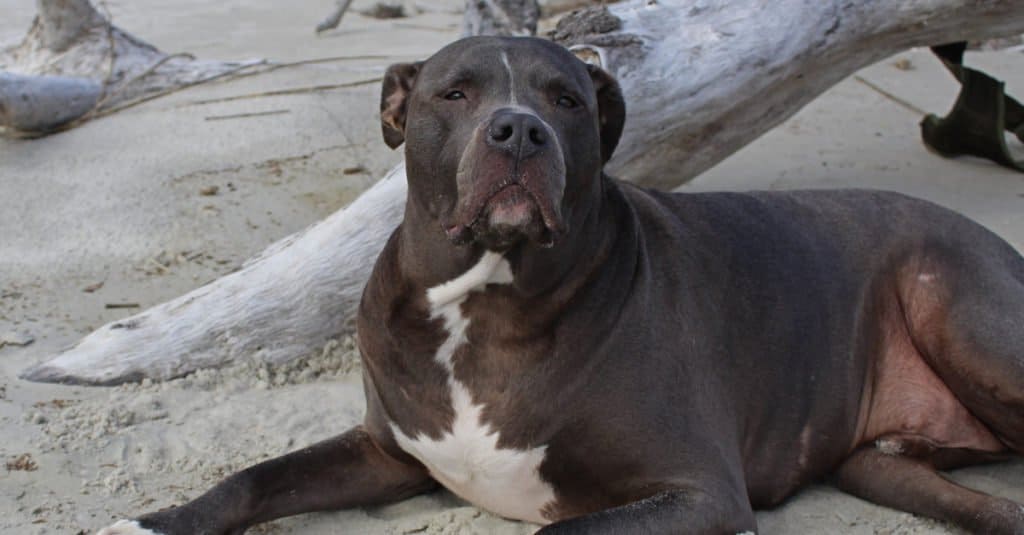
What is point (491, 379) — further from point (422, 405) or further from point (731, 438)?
point (731, 438)

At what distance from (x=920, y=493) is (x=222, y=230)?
3.04 meters

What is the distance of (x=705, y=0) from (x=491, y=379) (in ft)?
6.59

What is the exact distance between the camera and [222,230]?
219 inches

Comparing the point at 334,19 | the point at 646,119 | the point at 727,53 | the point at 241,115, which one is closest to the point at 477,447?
the point at 646,119

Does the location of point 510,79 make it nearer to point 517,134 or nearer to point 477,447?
point 517,134

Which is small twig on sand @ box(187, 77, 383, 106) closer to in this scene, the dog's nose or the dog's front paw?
the dog's front paw

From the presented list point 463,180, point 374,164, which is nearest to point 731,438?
point 463,180

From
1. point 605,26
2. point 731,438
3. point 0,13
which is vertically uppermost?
point 605,26

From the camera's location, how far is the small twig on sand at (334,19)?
942 cm

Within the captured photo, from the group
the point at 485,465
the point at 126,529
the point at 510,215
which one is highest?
the point at 510,215

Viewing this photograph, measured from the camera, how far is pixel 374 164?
20.4ft

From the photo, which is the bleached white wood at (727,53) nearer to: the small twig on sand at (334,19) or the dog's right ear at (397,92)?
the dog's right ear at (397,92)

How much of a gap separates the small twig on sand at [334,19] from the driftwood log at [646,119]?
15.9 feet

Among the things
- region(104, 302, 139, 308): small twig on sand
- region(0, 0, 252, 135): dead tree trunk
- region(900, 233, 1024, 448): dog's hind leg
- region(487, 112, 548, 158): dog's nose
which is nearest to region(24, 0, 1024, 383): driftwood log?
region(104, 302, 139, 308): small twig on sand
